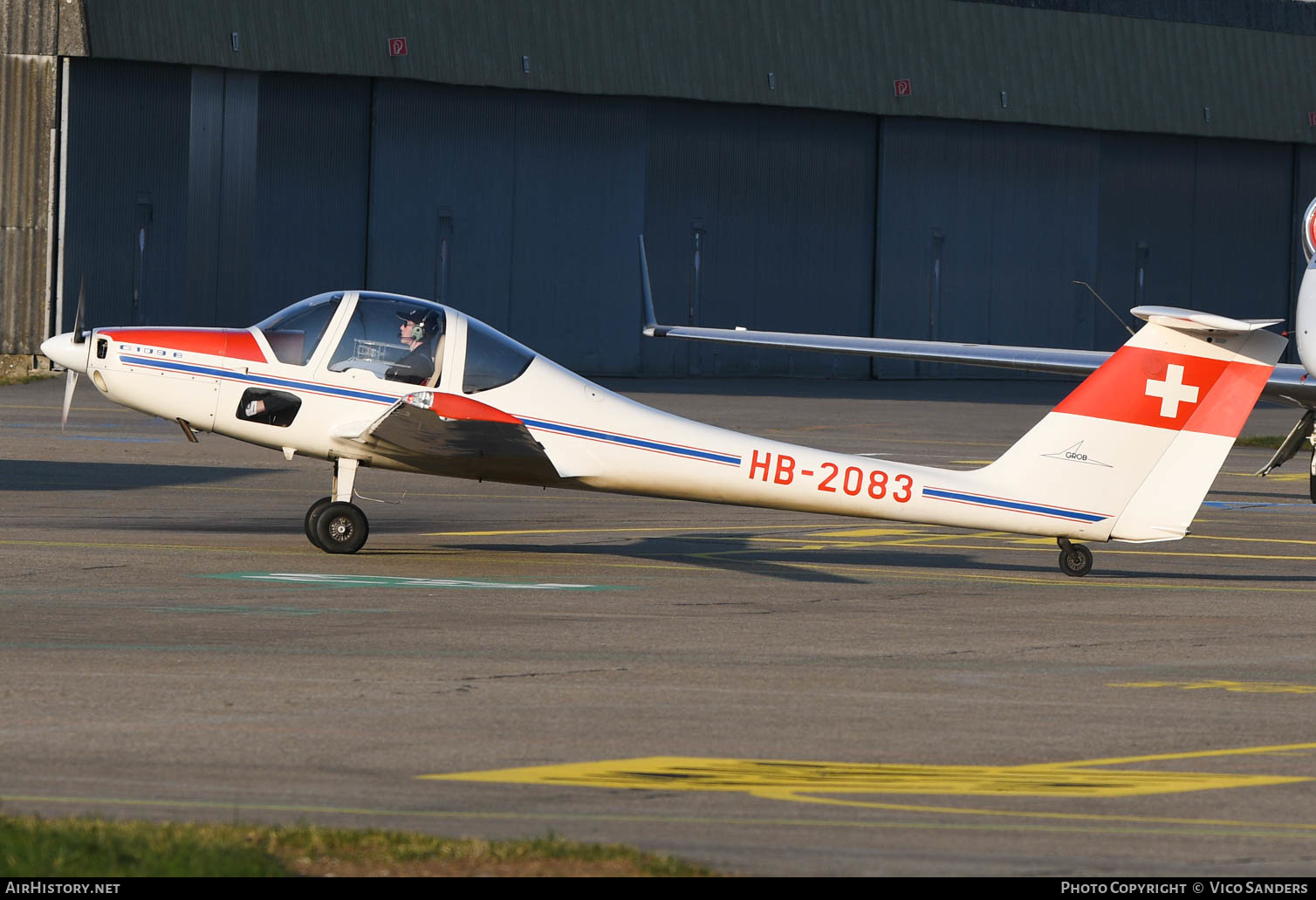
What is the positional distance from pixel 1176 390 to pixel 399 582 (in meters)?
6.98

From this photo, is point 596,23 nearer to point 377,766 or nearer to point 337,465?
point 337,465

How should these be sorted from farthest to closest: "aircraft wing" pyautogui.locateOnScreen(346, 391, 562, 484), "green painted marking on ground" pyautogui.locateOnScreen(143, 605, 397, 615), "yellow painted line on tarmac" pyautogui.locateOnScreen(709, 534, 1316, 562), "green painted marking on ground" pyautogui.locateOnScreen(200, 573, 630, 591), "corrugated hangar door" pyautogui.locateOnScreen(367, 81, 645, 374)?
"corrugated hangar door" pyautogui.locateOnScreen(367, 81, 645, 374)
"yellow painted line on tarmac" pyautogui.locateOnScreen(709, 534, 1316, 562)
"aircraft wing" pyautogui.locateOnScreen(346, 391, 562, 484)
"green painted marking on ground" pyautogui.locateOnScreen(200, 573, 630, 591)
"green painted marking on ground" pyautogui.locateOnScreen(143, 605, 397, 615)

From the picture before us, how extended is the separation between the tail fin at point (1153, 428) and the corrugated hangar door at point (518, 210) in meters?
35.5

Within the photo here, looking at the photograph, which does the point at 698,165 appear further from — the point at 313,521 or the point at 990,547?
the point at 313,521

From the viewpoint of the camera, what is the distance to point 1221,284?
210 feet

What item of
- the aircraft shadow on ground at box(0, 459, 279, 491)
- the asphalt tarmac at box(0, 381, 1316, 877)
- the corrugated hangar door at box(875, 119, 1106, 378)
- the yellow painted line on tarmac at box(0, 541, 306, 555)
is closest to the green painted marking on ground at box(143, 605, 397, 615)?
the asphalt tarmac at box(0, 381, 1316, 877)

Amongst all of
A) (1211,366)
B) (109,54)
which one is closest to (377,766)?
(1211,366)

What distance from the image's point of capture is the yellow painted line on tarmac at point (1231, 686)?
12352mm

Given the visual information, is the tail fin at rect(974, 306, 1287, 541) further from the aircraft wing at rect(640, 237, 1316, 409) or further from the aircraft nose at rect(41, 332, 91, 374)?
the aircraft nose at rect(41, 332, 91, 374)

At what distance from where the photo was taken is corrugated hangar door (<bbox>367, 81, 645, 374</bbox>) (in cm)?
5094

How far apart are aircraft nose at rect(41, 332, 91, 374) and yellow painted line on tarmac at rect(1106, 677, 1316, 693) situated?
1032cm

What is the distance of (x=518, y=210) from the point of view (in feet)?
173

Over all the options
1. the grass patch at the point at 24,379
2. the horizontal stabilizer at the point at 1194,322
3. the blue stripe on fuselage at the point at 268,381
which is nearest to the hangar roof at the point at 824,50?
the grass patch at the point at 24,379

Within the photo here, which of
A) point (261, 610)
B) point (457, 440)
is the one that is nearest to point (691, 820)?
point (261, 610)
